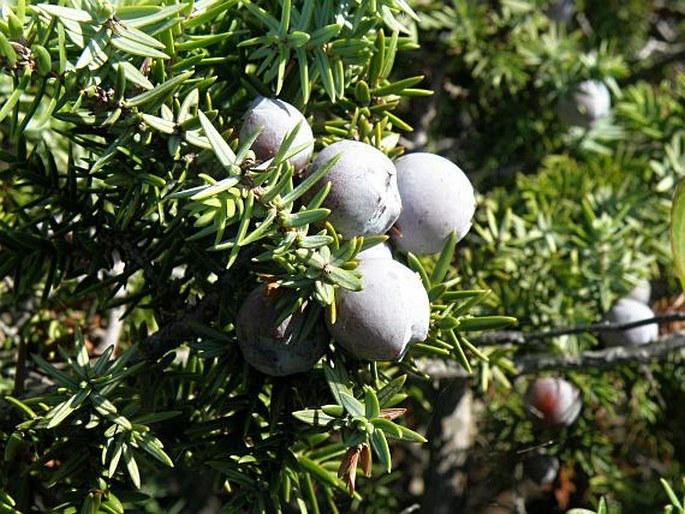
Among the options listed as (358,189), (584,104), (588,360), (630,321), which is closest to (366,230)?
(358,189)

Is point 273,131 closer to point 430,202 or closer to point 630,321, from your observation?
point 430,202

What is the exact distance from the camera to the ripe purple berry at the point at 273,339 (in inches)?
28.5

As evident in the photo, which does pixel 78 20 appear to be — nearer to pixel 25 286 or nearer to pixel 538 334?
pixel 25 286

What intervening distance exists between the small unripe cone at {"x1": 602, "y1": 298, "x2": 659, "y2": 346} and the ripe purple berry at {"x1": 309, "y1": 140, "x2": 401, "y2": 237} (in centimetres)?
68

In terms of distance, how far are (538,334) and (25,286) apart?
0.64 meters

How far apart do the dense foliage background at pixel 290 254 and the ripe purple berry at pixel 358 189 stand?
0.11ft

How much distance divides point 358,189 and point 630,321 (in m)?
0.72

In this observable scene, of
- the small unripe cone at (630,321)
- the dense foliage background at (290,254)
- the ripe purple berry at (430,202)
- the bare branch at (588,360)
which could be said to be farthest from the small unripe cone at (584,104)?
the ripe purple berry at (430,202)

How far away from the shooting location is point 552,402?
50.9 inches

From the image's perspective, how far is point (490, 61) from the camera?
1441mm

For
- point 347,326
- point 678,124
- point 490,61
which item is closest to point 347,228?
point 347,326

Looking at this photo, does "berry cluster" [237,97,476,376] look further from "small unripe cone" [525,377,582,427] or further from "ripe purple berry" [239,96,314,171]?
"small unripe cone" [525,377,582,427]

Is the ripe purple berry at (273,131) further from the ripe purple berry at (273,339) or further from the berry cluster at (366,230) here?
the ripe purple berry at (273,339)

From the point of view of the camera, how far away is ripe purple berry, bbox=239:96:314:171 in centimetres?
72
